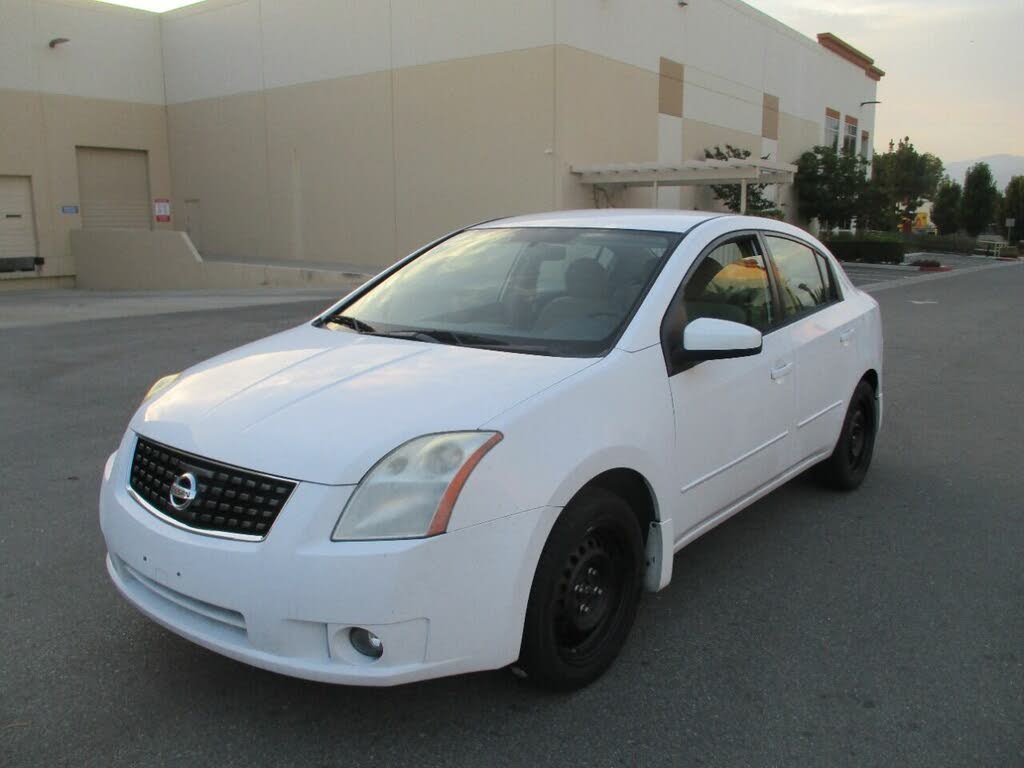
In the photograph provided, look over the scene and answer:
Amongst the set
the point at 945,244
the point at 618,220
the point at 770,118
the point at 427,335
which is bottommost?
the point at 945,244

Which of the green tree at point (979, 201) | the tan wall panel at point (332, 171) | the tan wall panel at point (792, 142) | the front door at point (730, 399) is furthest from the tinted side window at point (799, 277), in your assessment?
the green tree at point (979, 201)

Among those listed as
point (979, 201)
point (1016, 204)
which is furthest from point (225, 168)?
point (1016, 204)

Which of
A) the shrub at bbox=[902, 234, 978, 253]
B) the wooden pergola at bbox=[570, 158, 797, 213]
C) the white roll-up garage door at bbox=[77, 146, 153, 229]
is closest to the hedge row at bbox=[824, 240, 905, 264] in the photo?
the wooden pergola at bbox=[570, 158, 797, 213]

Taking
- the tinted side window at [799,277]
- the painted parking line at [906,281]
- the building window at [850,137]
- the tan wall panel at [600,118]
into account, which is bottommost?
the painted parking line at [906,281]

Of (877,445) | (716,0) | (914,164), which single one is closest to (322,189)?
(716,0)

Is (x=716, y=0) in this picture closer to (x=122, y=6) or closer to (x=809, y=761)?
(x=122, y=6)

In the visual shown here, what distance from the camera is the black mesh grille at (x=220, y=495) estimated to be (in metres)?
2.58

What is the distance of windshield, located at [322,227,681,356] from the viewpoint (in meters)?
3.50

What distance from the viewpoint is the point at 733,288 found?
13.4 feet

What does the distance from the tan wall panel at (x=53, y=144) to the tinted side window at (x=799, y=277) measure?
28549 millimetres

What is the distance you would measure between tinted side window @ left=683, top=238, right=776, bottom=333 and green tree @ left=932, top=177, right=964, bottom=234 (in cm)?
7743

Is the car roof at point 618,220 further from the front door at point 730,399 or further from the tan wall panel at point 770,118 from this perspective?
the tan wall panel at point 770,118

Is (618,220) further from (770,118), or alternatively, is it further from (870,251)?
(870,251)

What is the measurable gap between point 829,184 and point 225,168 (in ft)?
77.3
